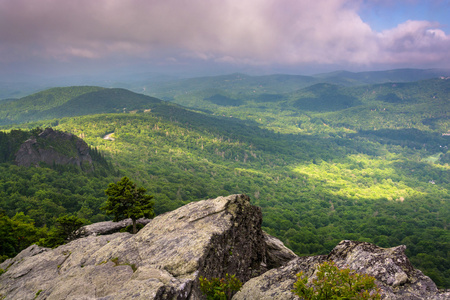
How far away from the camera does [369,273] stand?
19.7 meters

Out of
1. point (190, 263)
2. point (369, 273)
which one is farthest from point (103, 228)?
point (369, 273)

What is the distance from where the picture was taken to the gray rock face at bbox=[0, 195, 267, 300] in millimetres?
20575

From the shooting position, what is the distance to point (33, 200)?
314 ft

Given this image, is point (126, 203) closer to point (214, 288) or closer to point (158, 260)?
point (158, 260)

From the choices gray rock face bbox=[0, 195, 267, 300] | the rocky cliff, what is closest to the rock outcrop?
gray rock face bbox=[0, 195, 267, 300]

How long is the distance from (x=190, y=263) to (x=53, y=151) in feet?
518

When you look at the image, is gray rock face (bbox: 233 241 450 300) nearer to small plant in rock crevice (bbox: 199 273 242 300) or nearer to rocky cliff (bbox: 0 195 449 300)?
rocky cliff (bbox: 0 195 449 300)

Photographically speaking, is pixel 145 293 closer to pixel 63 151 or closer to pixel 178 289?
pixel 178 289

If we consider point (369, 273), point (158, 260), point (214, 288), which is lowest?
point (214, 288)

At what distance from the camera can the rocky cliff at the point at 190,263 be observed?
753 inches

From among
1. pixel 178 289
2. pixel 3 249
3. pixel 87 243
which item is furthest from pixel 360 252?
pixel 3 249

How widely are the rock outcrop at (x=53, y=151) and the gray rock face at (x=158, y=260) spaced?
4927 inches

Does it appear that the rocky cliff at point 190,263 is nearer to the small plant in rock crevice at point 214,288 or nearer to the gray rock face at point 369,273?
the gray rock face at point 369,273

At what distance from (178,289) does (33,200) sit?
108117 mm
